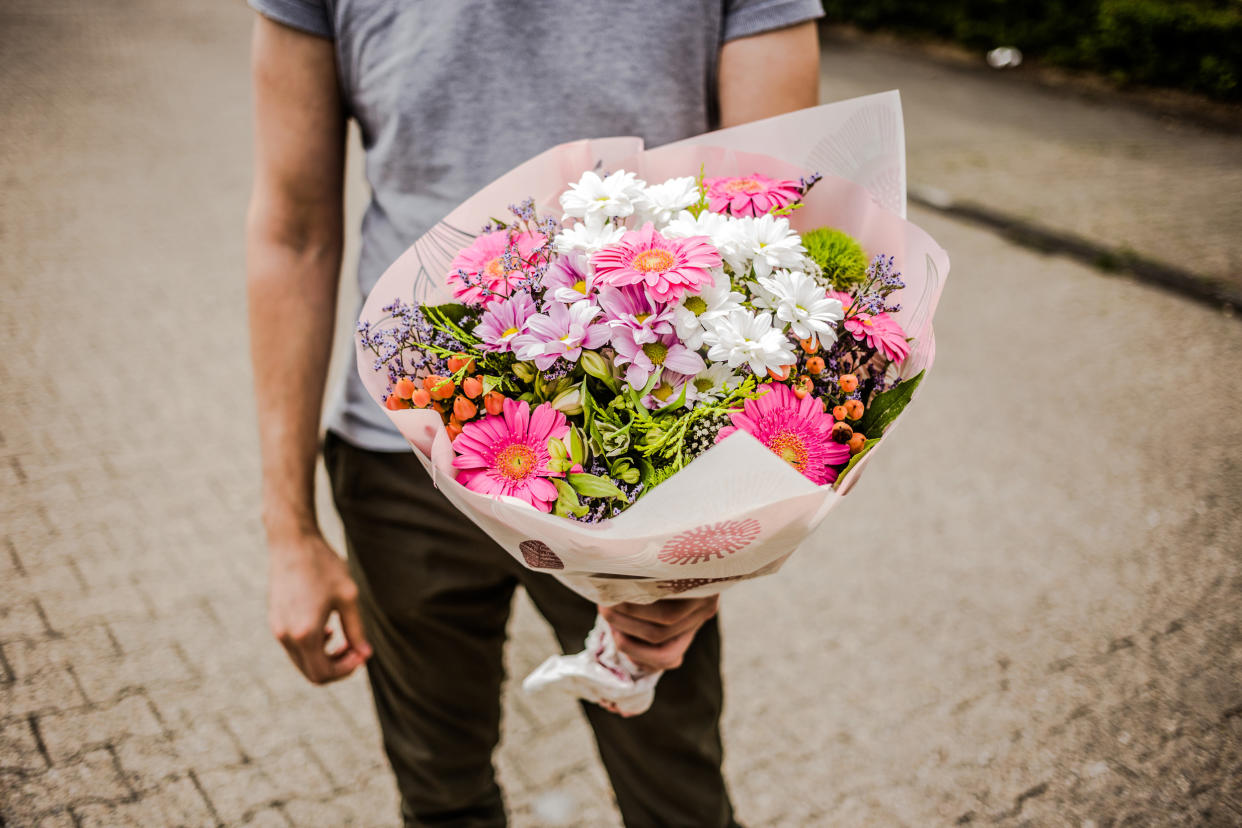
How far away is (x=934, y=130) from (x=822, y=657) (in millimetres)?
6923

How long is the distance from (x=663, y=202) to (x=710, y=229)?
9 cm

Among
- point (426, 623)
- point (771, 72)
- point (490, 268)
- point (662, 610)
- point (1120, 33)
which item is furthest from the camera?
point (1120, 33)

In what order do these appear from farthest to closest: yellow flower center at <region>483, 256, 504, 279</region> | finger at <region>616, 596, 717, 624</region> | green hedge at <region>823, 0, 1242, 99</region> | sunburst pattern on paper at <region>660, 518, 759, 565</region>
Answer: green hedge at <region>823, 0, 1242, 99</region> < finger at <region>616, 596, 717, 624</region> < yellow flower center at <region>483, 256, 504, 279</region> < sunburst pattern on paper at <region>660, 518, 759, 565</region>

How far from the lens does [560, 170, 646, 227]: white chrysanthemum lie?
3.36 feet

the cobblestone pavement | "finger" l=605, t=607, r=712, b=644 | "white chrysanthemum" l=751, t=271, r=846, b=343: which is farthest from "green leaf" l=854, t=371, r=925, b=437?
the cobblestone pavement

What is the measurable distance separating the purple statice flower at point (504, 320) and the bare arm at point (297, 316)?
2.11 feet

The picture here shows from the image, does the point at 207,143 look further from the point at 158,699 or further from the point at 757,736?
the point at 757,736

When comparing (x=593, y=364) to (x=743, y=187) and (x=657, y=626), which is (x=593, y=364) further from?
(x=657, y=626)

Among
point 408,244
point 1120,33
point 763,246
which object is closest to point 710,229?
point 763,246

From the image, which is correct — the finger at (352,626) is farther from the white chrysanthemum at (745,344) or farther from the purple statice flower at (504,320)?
the white chrysanthemum at (745,344)

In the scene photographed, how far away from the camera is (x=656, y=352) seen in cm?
95

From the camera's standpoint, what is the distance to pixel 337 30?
133cm

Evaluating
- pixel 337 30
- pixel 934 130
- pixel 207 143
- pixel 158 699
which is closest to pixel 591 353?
pixel 337 30

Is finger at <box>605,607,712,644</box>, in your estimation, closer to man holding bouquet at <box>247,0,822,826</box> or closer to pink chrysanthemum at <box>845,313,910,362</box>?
man holding bouquet at <box>247,0,822,826</box>
